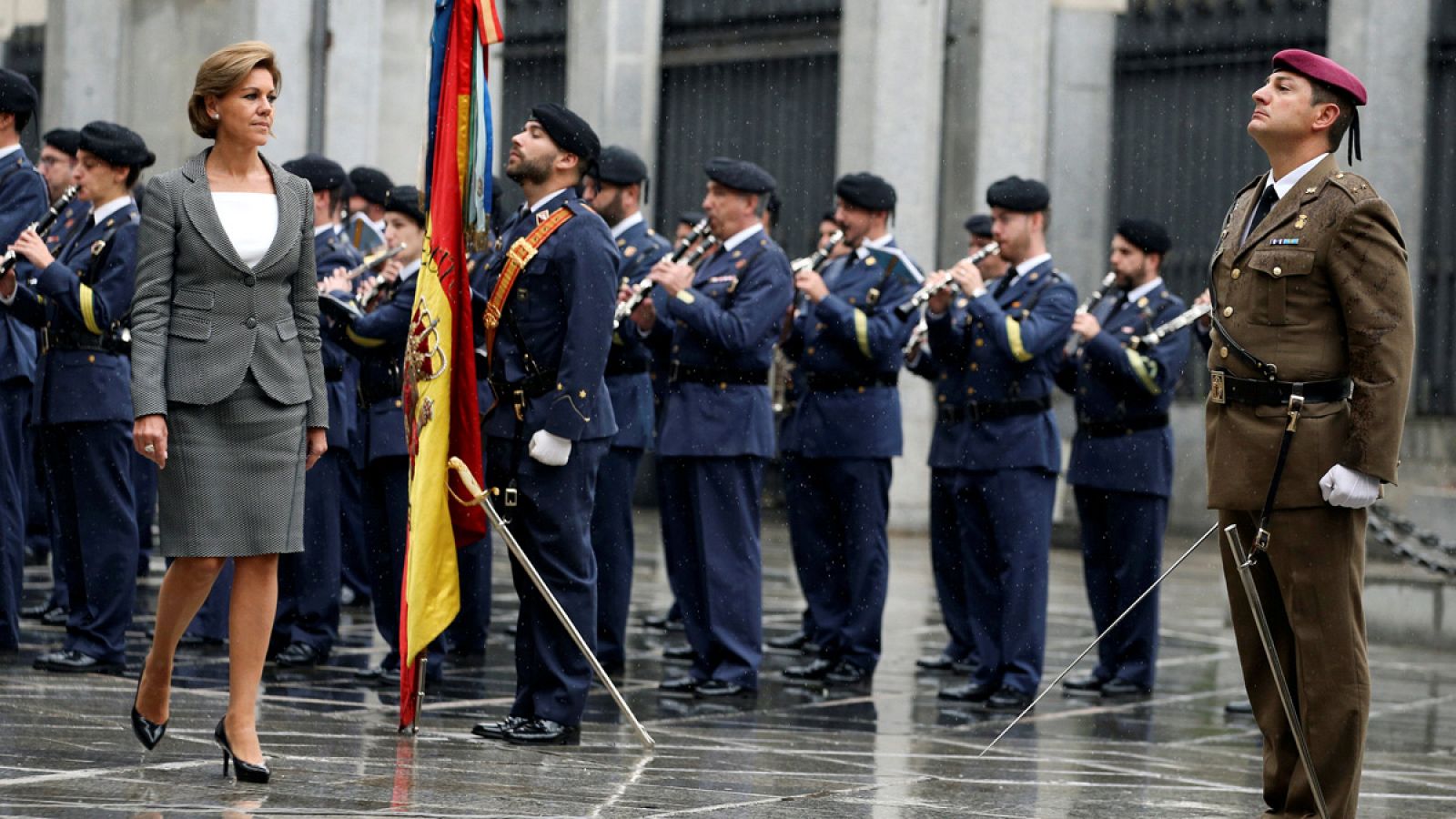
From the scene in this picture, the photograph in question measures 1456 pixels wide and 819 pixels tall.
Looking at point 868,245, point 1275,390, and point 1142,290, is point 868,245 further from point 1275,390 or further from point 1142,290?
point 1275,390

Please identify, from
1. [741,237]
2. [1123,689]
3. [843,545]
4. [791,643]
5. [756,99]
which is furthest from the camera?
[756,99]

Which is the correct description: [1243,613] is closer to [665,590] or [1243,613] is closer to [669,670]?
[669,670]

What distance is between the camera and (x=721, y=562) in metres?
8.65

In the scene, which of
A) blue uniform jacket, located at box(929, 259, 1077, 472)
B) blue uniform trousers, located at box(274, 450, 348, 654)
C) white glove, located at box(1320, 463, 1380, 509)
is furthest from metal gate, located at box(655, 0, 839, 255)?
white glove, located at box(1320, 463, 1380, 509)

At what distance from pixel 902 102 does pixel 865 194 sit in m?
7.53

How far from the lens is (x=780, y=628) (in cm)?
1118

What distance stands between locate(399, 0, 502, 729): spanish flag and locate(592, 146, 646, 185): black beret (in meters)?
2.92

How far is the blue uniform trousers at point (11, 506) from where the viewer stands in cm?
856

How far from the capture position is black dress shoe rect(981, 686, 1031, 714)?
8523 mm

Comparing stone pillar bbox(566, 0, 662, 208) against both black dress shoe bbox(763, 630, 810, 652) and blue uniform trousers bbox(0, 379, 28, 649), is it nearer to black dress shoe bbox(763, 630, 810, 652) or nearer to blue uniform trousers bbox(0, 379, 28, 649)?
black dress shoe bbox(763, 630, 810, 652)

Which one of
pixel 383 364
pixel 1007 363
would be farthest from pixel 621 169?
pixel 1007 363

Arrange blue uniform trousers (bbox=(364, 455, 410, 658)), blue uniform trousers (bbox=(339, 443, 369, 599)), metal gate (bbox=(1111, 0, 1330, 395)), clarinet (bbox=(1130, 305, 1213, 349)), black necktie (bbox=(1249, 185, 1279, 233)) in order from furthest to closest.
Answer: metal gate (bbox=(1111, 0, 1330, 395))
blue uniform trousers (bbox=(339, 443, 369, 599))
clarinet (bbox=(1130, 305, 1213, 349))
blue uniform trousers (bbox=(364, 455, 410, 658))
black necktie (bbox=(1249, 185, 1279, 233))

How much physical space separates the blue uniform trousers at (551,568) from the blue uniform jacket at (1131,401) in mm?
2914

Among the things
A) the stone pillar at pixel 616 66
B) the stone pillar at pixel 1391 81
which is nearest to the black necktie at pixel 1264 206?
the stone pillar at pixel 1391 81
